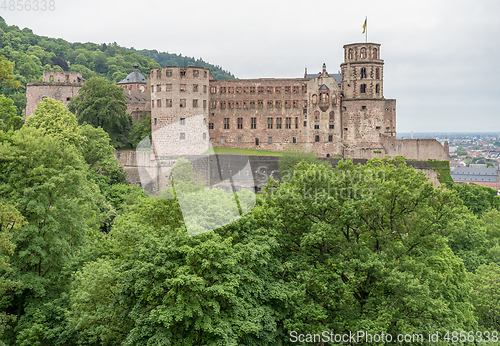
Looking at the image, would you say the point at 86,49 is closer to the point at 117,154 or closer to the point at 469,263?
the point at 117,154

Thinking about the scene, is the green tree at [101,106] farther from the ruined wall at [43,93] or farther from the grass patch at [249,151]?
the grass patch at [249,151]

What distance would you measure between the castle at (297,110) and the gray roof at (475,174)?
347 feet

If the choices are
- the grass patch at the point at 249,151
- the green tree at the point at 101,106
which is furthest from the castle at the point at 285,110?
A: the green tree at the point at 101,106

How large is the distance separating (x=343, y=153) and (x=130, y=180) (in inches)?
1115

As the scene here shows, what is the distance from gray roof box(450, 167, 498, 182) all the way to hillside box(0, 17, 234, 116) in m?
89.0

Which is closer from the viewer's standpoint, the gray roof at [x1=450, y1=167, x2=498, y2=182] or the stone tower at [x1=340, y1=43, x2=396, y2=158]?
the stone tower at [x1=340, y1=43, x2=396, y2=158]

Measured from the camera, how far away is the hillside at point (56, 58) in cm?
9531

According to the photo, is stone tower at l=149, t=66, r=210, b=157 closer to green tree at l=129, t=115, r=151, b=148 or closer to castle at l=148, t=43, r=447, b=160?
castle at l=148, t=43, r=447, b=160

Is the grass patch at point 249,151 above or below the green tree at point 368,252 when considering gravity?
above

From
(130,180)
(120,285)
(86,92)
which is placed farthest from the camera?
(86,92)

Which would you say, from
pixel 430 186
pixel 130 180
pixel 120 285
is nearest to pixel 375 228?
pixel 430 186

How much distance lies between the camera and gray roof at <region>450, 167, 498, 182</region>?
155375 millimetres

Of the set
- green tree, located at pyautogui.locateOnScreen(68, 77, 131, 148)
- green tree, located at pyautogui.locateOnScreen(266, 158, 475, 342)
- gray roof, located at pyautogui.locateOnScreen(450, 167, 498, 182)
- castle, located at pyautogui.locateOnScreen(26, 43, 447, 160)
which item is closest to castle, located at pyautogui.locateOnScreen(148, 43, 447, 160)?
castle, located at pyautogui.locateOnScreen(26, 43, 447, 160)

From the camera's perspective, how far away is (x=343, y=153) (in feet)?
204
